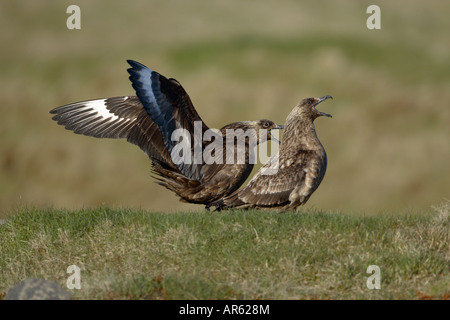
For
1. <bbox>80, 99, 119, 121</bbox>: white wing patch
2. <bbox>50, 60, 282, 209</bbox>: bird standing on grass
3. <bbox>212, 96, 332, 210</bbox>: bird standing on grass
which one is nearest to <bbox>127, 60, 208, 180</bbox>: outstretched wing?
<bbox>50, 60, 282, 209</bbox>: bird standing on grass

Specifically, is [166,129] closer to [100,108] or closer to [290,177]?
[290,177]

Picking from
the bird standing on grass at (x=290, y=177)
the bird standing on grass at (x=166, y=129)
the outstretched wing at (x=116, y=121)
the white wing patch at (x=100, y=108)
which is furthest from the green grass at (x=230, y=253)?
the white wing patch at (x=100, y=108)

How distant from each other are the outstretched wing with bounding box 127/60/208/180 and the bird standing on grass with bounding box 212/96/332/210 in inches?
36.5

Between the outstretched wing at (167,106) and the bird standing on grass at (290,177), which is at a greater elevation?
the outstretched wing at (167,106)

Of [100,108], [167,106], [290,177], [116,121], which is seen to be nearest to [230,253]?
[290,177]

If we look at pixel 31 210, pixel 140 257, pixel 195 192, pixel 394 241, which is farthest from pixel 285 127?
pixel 31 210

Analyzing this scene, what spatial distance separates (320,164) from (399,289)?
2.38 metres

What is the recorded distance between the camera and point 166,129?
25.4 feet

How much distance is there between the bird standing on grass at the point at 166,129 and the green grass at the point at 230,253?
65 cm

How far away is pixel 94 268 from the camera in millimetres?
6684

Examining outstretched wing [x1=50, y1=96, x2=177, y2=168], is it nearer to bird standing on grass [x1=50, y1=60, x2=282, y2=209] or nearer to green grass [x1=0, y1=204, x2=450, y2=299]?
bird standing on grass [x1=50, y1=60, x2=282, y2=209]

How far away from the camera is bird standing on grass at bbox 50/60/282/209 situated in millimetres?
7625

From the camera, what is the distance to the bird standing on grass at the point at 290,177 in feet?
25.6

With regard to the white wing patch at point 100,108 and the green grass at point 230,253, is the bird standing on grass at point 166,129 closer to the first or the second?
the white wing patch at point 100,108
